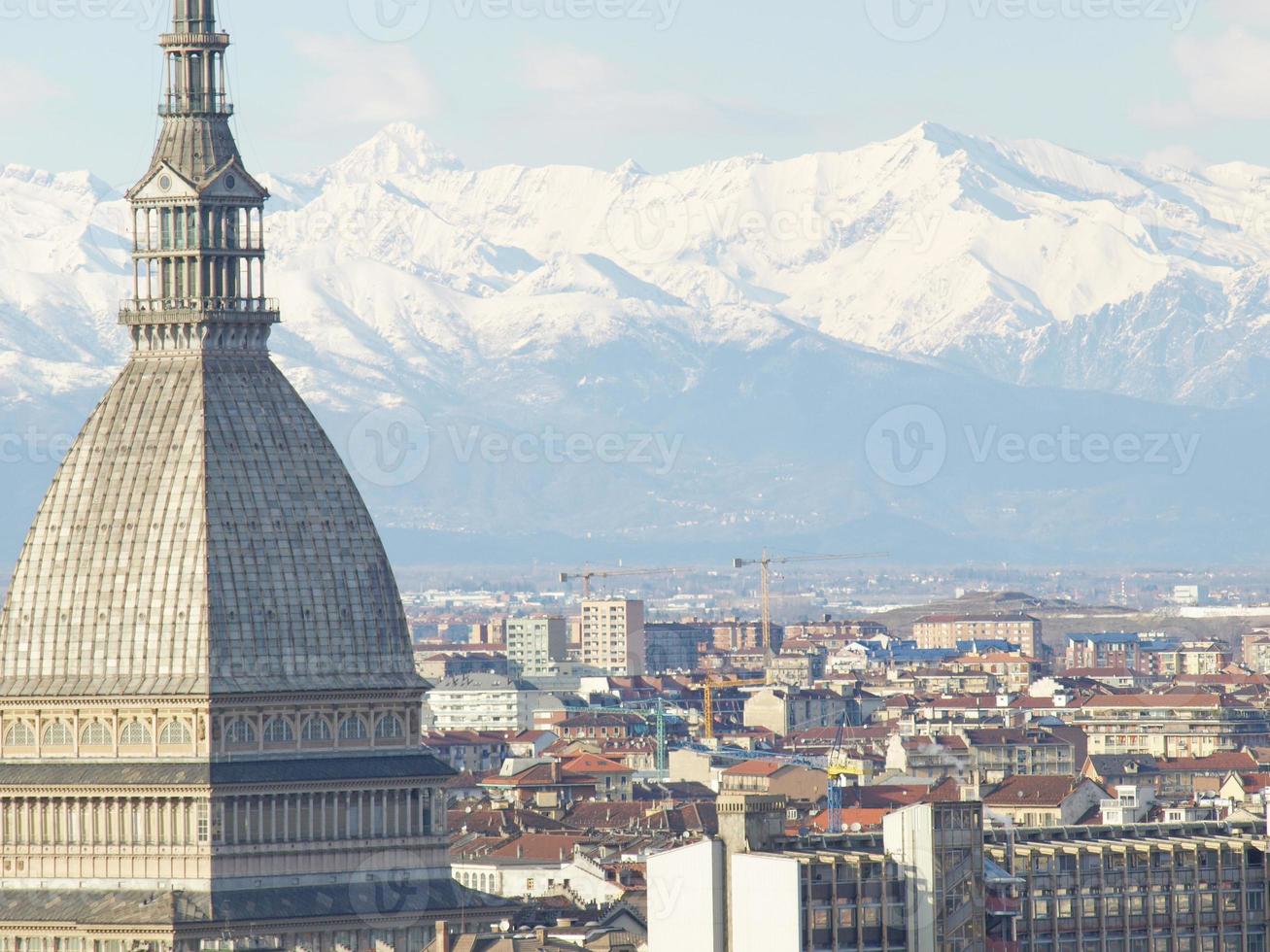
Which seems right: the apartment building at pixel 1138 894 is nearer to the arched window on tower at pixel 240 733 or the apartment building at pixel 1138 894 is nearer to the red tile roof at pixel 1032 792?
the arched window on tower at pixel 240 733

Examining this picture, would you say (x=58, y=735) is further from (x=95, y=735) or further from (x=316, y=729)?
(x=316, y=729)

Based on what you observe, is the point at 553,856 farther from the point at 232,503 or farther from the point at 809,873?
the point at 809,873

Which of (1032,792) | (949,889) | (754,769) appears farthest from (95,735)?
(754,769)

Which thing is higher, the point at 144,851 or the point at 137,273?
the point at 137,273

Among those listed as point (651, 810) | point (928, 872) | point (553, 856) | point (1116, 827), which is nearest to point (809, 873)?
point (928, 872)

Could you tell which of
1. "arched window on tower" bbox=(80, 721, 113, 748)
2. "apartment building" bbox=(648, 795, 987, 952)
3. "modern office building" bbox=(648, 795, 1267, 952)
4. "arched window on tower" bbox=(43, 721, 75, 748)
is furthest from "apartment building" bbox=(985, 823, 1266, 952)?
"arched window on tower" bbox=(43, 721, 75, 748)

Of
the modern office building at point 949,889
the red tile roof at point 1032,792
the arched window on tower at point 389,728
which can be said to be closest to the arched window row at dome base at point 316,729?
the arched window on tower at point 389,728
